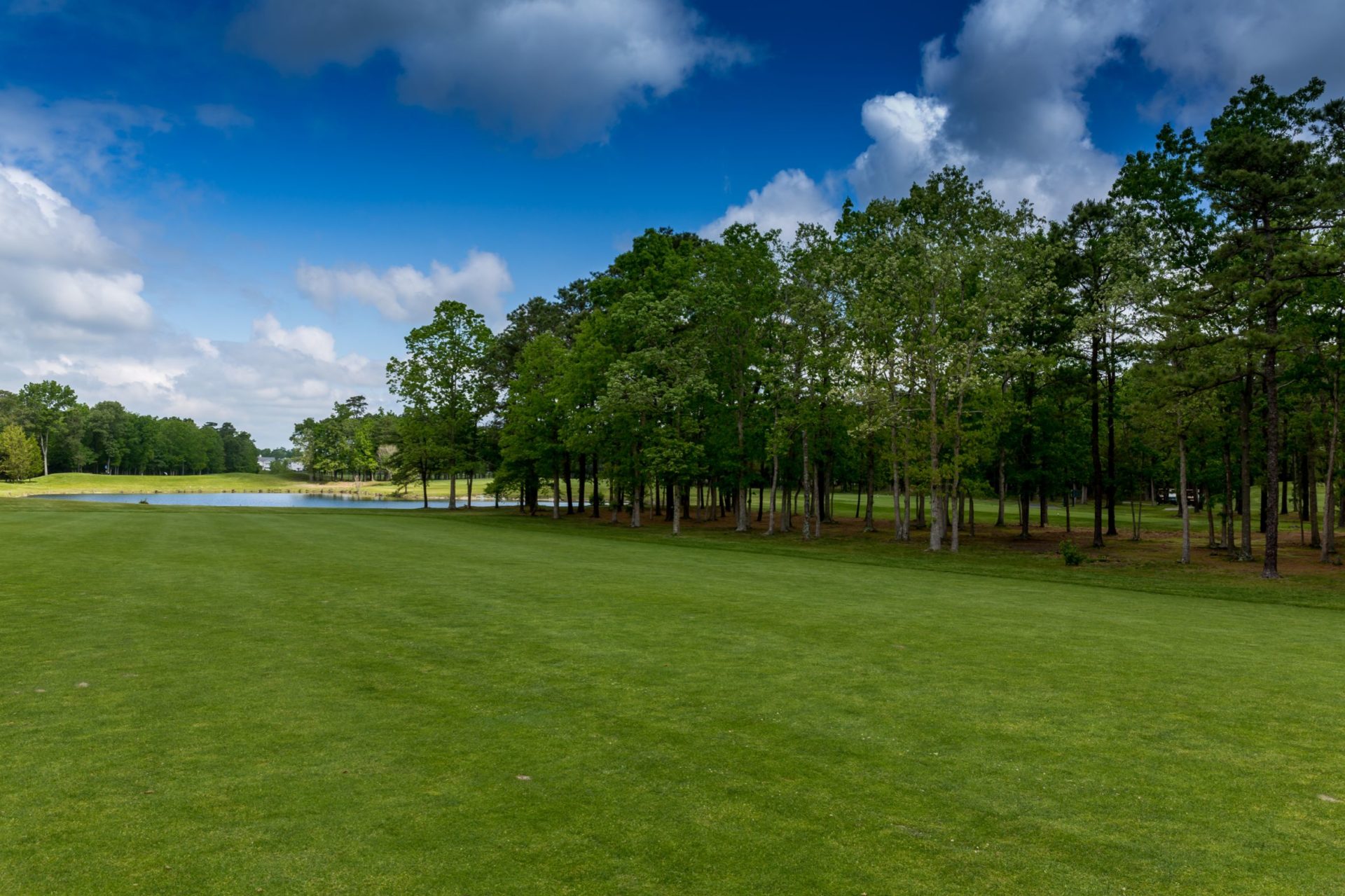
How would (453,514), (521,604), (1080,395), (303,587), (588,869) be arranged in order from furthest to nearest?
1. (453,514)
2. (1080,395)
3. (303,587)
4. (521,604)
5. (588,869)

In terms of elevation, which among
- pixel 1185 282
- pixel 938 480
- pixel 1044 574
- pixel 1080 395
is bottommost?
pixel 1044 574

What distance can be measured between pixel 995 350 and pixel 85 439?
598 ft

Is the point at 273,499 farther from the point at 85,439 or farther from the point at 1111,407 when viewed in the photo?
the point at 1111,407

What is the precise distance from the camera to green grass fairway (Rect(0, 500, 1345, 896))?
518 centimetres

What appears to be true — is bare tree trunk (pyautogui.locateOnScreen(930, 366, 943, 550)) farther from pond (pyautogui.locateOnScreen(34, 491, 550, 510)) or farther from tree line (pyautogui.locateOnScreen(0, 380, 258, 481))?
tree line (pyautogui.locateOnScreen(0, 380, 258, 481))

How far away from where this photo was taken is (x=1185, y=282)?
106ft

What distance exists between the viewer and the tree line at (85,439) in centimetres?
12544

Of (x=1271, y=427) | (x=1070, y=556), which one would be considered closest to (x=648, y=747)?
(x=1271, y=427)

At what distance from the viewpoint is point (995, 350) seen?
42594 mm

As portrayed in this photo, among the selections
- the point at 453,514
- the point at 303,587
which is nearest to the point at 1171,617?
the point at 303,587

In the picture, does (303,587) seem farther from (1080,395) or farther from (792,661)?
(1080,395)

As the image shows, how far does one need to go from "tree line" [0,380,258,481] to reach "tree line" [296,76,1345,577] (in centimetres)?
11835

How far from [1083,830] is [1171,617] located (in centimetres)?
1455

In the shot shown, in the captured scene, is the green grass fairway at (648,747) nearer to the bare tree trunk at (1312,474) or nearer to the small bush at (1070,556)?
the small bush at (1070,556)
